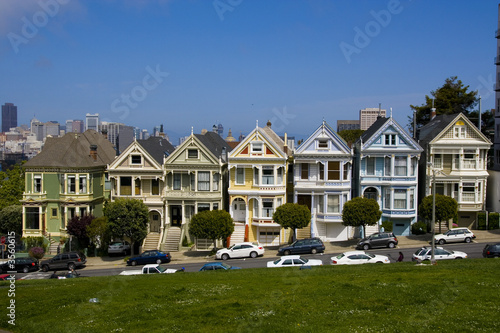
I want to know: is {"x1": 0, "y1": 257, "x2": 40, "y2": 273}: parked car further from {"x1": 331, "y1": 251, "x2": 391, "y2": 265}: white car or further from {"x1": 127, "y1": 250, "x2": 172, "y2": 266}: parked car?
{"x1": 331, "y1": 251, "x2": 391, "y2": 265}: white car

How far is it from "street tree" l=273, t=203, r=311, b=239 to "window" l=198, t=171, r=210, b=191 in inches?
328

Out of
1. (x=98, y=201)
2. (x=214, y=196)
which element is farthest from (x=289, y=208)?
(x=98, y=201)

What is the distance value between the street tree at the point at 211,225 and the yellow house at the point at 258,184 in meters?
4.16

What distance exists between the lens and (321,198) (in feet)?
155

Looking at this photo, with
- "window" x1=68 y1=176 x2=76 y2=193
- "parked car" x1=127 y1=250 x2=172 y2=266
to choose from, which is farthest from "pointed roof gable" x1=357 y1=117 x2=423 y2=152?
"window" x1=68 y1=176 x2=76 y2=193

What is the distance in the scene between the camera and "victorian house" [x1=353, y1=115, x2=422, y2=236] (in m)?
46.0

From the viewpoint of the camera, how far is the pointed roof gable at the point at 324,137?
4656cm

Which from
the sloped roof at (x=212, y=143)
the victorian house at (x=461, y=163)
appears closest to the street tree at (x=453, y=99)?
the victorian house at (x=461, y=163)

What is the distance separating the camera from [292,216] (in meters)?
43.2

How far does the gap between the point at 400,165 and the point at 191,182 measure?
20.4 metres

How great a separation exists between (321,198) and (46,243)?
1085 inches

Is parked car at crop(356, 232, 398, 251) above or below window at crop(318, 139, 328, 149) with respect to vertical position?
below

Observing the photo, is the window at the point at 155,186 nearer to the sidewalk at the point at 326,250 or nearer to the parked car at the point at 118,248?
the parked car at the point at 118,248

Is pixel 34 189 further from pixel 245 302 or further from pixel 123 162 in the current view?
pixel 245 302
